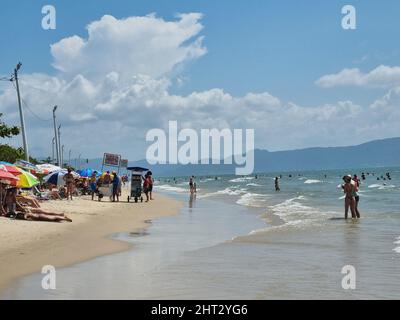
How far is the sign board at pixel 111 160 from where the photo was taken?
1502 inches

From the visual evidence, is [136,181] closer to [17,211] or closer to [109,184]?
[109,184]

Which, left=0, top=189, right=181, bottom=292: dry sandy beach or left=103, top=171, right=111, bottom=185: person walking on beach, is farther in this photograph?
left=103, top=171, right=111, bottom=185: person walking on beach

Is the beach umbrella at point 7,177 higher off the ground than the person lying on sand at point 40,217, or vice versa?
the beach umbrella at point 7,177

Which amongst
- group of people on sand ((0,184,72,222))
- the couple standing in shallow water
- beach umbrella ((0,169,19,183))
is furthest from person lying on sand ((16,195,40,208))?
the couple standing in shallow water

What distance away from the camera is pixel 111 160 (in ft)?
127

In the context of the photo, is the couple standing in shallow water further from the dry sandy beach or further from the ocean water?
the dry sandy beach

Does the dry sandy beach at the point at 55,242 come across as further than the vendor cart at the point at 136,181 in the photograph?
No

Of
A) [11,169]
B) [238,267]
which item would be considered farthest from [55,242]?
[11,169]

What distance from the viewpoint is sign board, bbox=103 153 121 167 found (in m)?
38.2

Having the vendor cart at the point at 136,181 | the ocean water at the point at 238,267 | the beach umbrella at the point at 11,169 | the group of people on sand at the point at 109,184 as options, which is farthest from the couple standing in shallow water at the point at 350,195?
the group of people on sand at the point at 109,184

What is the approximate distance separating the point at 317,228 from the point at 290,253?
5.92 m

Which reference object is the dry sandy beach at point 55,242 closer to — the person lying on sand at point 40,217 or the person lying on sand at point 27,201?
the person lying on sand at point 40,217

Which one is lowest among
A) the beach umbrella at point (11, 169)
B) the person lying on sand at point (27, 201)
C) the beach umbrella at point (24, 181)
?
the person lying on sand at point (27, 201)
